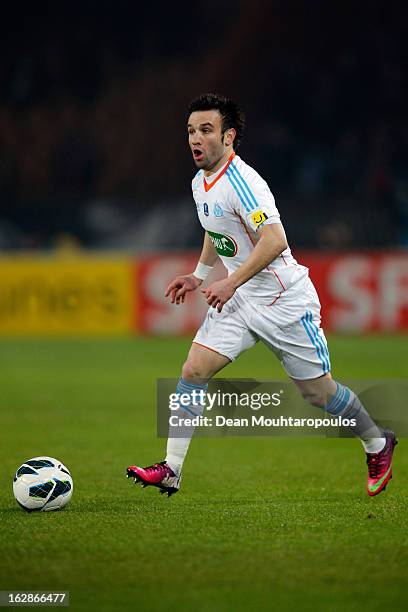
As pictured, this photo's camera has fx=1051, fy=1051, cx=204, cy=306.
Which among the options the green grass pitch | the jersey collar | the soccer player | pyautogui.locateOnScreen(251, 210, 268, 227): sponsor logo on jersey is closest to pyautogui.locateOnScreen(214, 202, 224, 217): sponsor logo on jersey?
the soccer player

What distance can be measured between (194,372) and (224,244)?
27.2 inches

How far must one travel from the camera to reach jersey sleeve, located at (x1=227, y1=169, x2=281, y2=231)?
518 cm

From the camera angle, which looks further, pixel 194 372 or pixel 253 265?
pixel 194 372

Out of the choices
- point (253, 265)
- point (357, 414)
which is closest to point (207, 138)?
point (253, 265)

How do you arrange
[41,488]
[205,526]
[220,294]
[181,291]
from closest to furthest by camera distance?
[205,526], [220,294], [41,488], [181,291]

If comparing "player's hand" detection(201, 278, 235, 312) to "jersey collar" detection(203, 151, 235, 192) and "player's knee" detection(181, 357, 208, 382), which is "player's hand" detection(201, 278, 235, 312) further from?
"jersey collar" detection(203, 151, 235, 192)

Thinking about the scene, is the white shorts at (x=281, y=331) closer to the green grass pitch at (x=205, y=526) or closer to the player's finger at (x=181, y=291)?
the player's finger at (x=181, y=291)

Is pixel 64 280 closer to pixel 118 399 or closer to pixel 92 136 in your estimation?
pixel 92 136

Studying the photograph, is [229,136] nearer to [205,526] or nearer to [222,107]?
[222,107]

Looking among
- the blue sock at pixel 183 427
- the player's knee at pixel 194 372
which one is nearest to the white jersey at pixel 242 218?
the player's knee at pixel 194 372

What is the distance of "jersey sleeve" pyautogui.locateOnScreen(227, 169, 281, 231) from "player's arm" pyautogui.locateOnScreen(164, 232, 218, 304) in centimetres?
53

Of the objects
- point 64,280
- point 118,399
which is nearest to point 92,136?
point 64,280

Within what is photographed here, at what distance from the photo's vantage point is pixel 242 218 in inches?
208

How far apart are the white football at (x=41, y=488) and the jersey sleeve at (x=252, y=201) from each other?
1580 millimetres
